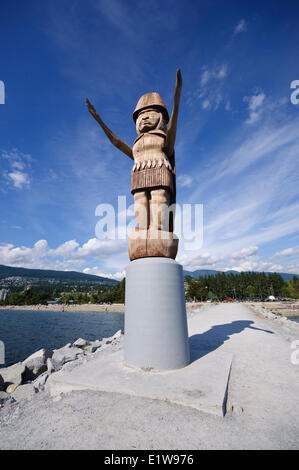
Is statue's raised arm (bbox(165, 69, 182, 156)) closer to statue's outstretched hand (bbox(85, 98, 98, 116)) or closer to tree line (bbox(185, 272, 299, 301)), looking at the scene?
statue's outstretched hand (bbox(85, 98, 98, 116))

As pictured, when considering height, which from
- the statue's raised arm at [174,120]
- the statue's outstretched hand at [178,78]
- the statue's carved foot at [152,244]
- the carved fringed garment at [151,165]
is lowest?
the statue's carved foot at [152,244]

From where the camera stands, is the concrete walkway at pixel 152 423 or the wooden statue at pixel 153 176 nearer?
the concrete walkway at pixel 152 423

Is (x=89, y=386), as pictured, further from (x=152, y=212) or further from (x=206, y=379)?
(x=152, y=212)

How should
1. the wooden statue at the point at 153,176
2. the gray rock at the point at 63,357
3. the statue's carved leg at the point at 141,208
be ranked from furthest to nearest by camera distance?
the gray rock at the point at 63,357 < the statue's carved leg at the point at 141,208 < the wooden statue at the point at 153,176

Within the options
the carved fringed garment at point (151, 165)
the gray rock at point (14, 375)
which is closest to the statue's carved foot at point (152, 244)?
the carved fringed garment at point (151, 165)

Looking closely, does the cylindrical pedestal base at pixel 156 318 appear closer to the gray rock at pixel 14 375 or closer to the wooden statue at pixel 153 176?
the wooden statue at pixel 153 176

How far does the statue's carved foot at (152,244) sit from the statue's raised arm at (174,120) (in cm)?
209

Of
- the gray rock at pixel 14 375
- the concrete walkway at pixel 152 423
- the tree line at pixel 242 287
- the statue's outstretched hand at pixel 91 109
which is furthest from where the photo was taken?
the tree line at pixel 242 287

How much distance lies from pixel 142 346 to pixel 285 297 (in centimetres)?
7237

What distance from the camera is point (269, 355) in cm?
543

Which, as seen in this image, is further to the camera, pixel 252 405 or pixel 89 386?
pixel 89 386

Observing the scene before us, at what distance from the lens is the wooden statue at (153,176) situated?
15.6 ft
